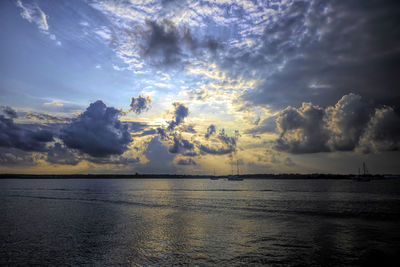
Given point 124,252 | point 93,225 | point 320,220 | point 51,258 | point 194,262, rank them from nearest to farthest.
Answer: point 194,262 < point 51,258 < point 124,252 < point 93,225 < point 320,220

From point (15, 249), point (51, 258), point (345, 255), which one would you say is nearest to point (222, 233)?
point (345, 255)

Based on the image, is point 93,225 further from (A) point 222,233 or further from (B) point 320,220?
(B) point 320,220

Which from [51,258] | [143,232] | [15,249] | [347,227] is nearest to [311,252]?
[347,227]

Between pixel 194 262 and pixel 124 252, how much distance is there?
8385mm

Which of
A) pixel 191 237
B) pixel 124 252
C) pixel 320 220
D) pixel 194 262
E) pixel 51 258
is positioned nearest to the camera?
pixel 194 262

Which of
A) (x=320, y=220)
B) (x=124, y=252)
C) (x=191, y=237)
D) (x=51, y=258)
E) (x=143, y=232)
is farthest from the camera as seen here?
(x=320, y=220)

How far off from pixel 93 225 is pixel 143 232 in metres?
10.8

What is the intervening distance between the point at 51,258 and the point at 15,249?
6212 mm

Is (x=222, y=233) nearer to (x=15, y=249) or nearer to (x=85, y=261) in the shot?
(x=85, y=261)

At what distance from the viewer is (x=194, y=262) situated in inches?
926

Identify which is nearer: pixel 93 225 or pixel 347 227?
pixel 347 227

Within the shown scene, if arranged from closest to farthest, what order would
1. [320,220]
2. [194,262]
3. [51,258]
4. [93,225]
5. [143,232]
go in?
[194,262] → [51,258] → [143,232] → [93,225] → [320,220]

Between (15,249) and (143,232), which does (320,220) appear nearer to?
(143,232)

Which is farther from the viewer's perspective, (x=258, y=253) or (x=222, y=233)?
(x=222, y=233)
